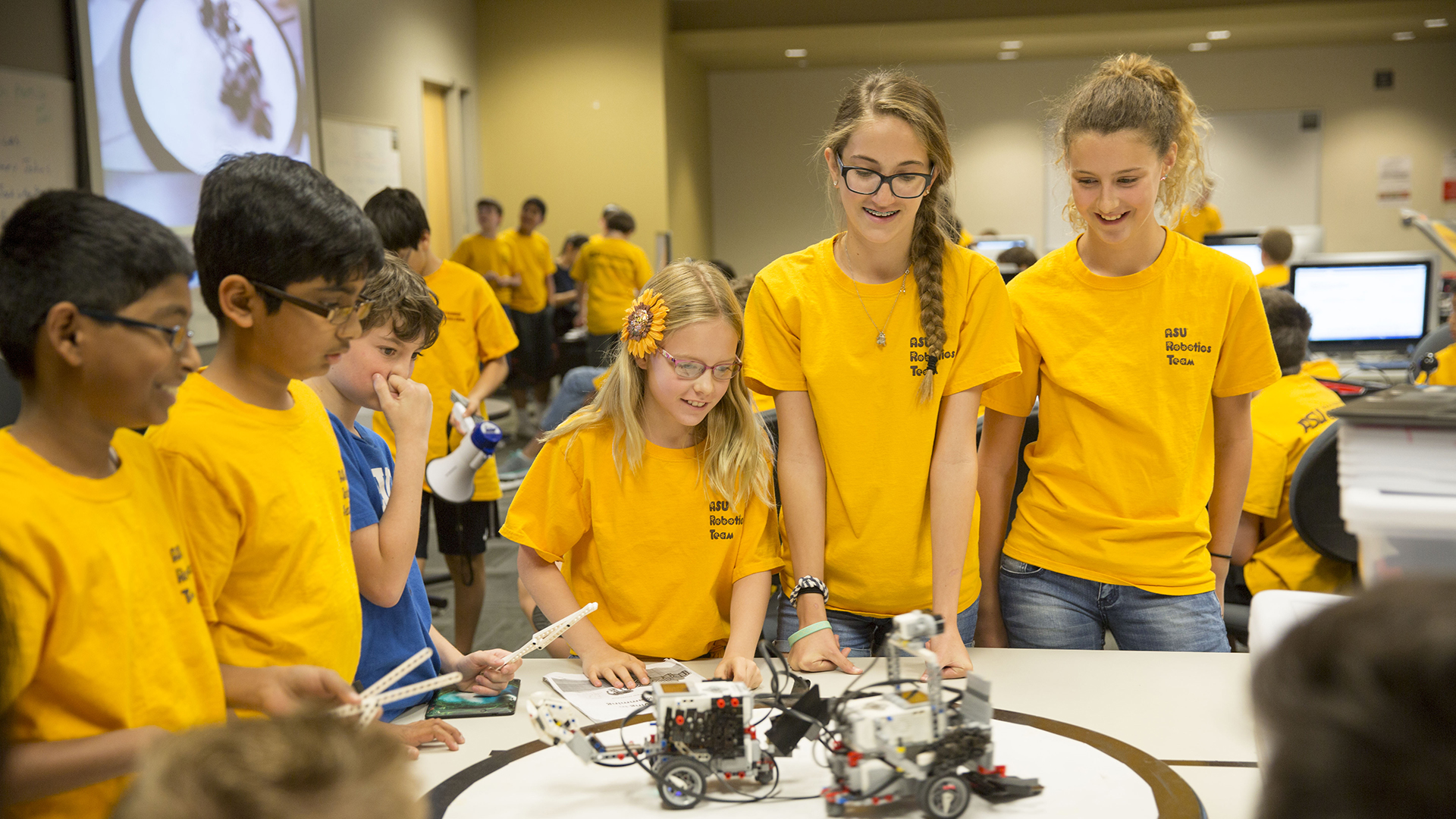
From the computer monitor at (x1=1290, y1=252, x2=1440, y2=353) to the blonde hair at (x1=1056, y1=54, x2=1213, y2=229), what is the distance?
3349mm

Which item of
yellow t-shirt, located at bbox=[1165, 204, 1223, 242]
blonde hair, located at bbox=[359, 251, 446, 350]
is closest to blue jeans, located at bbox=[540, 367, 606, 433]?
blonde hair, located at bbox=[359, 251, 446, 350]

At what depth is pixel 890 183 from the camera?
63.1 inches

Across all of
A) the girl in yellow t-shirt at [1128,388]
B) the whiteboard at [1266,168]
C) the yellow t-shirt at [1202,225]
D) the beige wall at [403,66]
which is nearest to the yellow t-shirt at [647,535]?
the girl in yellow t-shirt at [1128,388]

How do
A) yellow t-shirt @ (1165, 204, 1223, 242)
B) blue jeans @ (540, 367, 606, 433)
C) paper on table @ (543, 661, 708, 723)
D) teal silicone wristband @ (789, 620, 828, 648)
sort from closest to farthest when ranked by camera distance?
paper on table @ (543, 661, 708, 723), teal silicone wristband @ (789, 620, 828, 648), blue jeans @ (540, 367, 606, 433), yellow t-shirt @ (1165, 204, 1223, 242)

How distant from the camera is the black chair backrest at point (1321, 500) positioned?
7.06 feet

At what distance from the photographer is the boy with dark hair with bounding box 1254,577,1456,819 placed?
430 millimetres

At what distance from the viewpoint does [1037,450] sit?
1.79 m

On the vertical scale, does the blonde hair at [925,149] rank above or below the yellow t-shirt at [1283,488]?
above

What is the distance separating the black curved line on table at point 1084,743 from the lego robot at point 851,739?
0.33 ft

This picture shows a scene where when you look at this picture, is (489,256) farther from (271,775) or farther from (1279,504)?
(271,775)

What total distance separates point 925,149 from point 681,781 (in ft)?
3.25

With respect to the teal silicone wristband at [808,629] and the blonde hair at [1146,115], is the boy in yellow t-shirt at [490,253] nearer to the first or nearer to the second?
the blonde hair at [1146,115]

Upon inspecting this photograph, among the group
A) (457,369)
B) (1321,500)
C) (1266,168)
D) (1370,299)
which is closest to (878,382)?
(1321,500)

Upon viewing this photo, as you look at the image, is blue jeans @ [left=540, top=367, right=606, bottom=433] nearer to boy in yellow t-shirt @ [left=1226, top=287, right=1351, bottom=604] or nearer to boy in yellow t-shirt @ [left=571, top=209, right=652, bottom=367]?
boy in yellow t-shirt @ [left=1226, top=287, right=1351, bottom=604]
